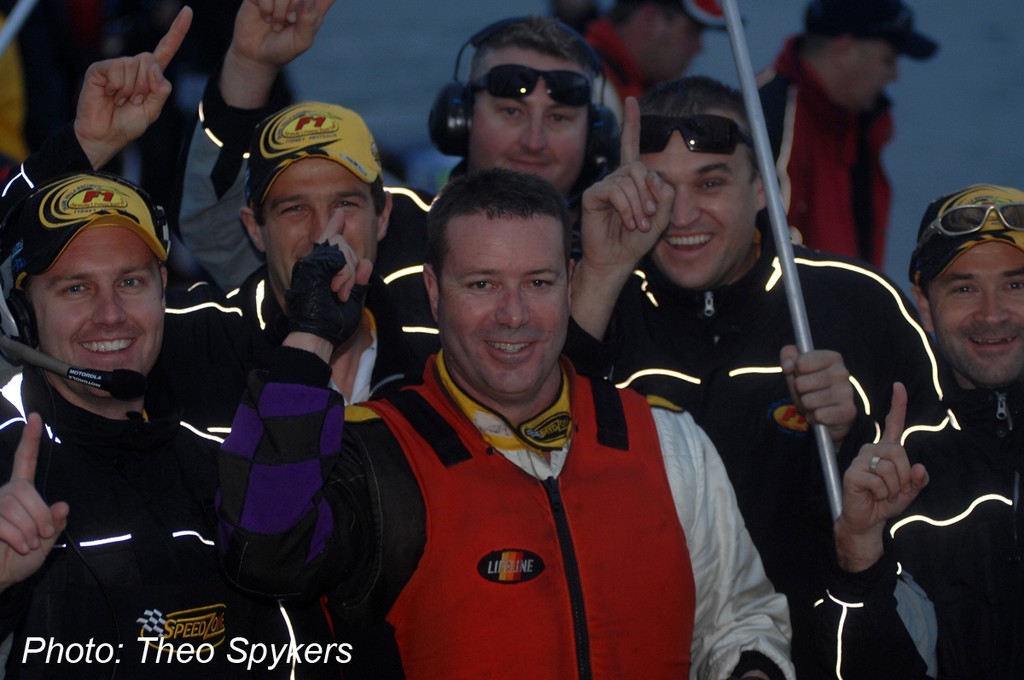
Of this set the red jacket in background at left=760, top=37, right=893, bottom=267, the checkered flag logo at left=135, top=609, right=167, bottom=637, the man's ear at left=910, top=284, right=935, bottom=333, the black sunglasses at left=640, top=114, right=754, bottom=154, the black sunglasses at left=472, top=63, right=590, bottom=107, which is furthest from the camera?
the red jacket in background at left=760, top=37, right=893, bottom=267

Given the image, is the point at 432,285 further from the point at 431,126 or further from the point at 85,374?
the point at 431,126

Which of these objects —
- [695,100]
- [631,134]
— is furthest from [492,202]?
[695,100]

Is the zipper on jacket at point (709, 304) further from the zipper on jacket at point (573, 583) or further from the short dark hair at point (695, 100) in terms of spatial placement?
the zipper on jacket at point (573, 583)

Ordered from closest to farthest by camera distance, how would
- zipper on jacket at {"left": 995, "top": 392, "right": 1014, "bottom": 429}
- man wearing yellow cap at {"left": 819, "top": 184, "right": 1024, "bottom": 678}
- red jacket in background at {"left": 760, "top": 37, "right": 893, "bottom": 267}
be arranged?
man wearing yellow cap at {"left": 819, "top": 184, "right": 1024, "bottom": 678} < zipper on jacket at {"left": 995, "top": 392, "right": 1014, "bottom": 429} < red jacket in background at {"left": 760, "top": 37, "right": 893, "bottom": 267}

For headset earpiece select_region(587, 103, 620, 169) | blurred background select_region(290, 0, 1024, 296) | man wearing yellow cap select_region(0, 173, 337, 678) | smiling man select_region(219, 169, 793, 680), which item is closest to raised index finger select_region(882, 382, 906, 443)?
smiling man select_region(219, 169, 793, 680)

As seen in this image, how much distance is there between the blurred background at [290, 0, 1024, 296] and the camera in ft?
18.9

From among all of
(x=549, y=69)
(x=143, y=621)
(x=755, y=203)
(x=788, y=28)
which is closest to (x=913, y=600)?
(x=755, y=203)

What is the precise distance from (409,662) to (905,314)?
1.59 meters

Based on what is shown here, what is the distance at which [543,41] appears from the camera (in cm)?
397

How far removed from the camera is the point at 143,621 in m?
2.63

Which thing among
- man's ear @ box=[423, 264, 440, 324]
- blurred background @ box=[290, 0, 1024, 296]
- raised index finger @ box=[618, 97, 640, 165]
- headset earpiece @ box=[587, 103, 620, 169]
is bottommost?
man's ear @ box=[423, 264, 440, 324]

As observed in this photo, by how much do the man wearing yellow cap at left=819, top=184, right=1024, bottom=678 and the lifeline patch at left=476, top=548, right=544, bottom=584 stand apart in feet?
2.12

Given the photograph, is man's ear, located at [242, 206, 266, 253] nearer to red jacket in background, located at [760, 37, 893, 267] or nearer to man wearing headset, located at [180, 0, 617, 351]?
man wearing headset, located at [180, 0, 617, 351]

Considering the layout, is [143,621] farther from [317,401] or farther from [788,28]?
[788,28]
